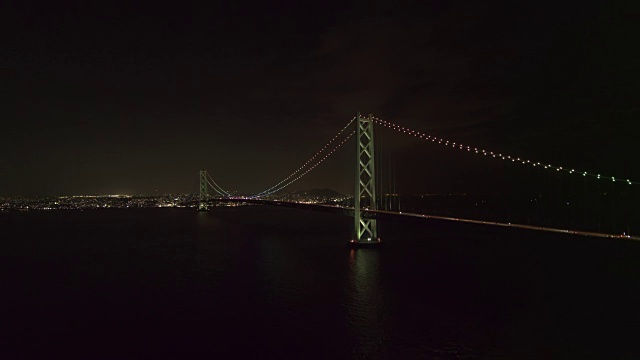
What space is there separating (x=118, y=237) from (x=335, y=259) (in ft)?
81.2

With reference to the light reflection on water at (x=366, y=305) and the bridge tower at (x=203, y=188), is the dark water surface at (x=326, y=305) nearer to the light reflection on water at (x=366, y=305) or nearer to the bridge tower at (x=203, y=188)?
the light reflection on water at (x=366, y=305)

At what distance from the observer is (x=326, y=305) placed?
15.7 m

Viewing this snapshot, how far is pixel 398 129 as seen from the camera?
111 ft

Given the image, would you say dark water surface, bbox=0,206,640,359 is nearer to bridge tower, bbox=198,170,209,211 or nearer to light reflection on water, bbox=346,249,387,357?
→ light reflection on water, bbox=346,249,387,357

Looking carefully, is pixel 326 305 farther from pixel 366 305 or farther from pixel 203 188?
pixel 203 188

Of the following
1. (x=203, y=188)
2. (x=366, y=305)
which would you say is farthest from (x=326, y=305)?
(x=203, y=188)

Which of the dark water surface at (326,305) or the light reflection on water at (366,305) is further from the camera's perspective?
the light reflection on water at (366,305)

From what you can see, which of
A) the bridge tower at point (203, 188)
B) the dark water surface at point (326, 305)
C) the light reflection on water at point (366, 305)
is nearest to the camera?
the dark water surface at point (326, 305)

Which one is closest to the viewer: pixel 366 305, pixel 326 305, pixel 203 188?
pixel 326 305

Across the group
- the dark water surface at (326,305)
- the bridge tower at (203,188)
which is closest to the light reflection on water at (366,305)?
the dark water surface at (326,305)

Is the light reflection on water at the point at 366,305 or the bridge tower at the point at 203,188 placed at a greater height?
the bridge tower at the point at 203,188

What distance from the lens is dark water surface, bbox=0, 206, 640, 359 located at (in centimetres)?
1196

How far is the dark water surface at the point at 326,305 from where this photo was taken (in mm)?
11961

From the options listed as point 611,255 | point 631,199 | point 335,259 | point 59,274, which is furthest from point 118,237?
point 631,199
